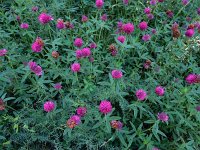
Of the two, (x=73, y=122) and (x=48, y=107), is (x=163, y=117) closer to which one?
(x=73, y=122)

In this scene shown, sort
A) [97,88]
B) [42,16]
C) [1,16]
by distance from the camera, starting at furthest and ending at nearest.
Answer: [1,16] → [42,16] → [97,88]

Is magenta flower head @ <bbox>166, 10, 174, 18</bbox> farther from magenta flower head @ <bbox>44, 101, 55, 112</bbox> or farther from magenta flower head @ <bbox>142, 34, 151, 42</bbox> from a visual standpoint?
magenta flower head @ <bbox>44, 101, 55, 112</bbox>

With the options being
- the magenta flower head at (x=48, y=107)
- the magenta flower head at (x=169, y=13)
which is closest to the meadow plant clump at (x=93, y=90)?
the magenta flower head at (x=48, y=107)

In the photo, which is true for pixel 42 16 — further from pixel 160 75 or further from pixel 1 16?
pixel 160 75

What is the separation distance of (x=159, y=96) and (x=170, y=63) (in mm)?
428

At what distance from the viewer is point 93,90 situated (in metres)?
2.91

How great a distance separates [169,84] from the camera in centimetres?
323

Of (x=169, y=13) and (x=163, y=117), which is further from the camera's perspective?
(x=169, y=13)

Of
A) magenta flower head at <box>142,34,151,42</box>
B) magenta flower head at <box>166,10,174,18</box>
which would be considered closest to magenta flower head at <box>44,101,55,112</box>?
magenta flower head at <box>142,34,151,42</box>

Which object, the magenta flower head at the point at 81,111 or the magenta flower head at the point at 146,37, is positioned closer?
the magenta flower head at the point at 81,111

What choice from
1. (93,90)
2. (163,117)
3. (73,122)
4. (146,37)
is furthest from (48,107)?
(146,37)

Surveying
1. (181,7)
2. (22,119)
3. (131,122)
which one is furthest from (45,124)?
(181,7)

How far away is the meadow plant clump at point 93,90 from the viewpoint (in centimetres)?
269

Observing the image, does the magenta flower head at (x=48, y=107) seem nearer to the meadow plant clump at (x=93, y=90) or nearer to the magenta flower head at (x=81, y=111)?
the meadow plant clump at (x=93, y=90)
